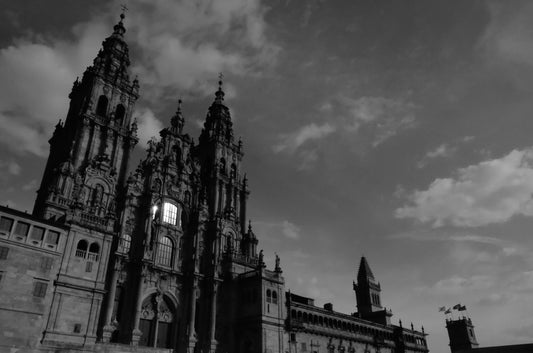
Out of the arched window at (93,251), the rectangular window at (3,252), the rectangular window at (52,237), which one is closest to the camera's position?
the rectangular window at (3,252)

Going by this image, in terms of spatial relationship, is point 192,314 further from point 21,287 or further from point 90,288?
point 21,287

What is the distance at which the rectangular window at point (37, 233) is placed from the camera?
35.8 metres

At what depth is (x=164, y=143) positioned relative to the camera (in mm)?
61344

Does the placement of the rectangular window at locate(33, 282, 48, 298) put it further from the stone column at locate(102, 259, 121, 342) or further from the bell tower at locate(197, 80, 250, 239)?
the bell tower at locate(197, 80, 250, 239)

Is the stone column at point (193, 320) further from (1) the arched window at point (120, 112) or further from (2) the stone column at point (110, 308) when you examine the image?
(1) the arched window at point (120, 112)

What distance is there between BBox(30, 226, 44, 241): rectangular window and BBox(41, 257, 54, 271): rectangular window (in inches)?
71.1

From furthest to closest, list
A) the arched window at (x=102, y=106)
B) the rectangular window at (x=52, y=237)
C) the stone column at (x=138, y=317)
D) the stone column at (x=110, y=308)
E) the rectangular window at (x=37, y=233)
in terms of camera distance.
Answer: the arched window at (x=102, y=106) → the stone column at (x=138, y=317) → the stone column at (x=110, y=308) → the rectangular window at (x=52, y=237) → the rectangular window at (x=37, y=233)

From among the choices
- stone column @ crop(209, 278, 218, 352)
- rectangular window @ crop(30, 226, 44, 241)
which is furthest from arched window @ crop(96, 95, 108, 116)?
stone column @ crop(209, 278, 218, 352)

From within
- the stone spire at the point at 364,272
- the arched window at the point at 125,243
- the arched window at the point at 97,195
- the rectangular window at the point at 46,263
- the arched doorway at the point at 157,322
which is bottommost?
the arched doorway at the point at 157,322

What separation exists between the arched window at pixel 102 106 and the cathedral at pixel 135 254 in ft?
0.64

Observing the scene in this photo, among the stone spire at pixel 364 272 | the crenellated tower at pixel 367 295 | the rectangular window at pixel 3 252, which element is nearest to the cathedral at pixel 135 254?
the rectangular window at pixel 3 252

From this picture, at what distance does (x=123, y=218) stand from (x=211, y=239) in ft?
44.2

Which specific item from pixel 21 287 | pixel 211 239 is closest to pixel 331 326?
pixel 211 239

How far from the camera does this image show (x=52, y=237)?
1474 inches
